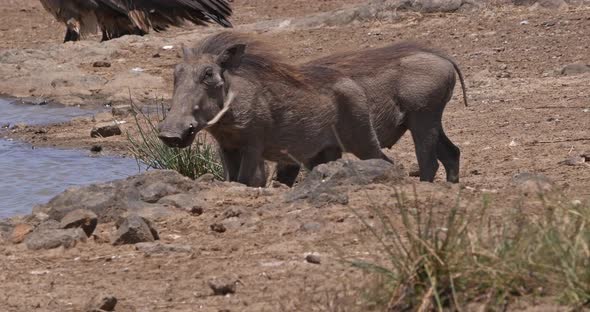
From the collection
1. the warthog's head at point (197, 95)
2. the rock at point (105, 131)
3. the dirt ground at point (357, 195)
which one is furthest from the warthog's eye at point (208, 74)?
the rock at point (105, 131)

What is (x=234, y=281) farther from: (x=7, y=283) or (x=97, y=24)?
(x=97, y=24)

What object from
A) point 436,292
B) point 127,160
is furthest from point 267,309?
point 127,160

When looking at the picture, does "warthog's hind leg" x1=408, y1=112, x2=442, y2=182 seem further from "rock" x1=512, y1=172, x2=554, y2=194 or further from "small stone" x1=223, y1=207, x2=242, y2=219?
"small stone" x1=223, y1=207, x2=242, y2=219

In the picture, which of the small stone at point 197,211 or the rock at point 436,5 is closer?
the small stone at point 197,211

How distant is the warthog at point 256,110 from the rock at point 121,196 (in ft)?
0.74

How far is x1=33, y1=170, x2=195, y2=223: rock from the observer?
6.71 metres

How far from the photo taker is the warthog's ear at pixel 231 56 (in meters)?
7.42

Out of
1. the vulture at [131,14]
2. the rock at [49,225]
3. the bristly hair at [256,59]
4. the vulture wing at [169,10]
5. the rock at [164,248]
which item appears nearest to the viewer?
the rock at [164,248]

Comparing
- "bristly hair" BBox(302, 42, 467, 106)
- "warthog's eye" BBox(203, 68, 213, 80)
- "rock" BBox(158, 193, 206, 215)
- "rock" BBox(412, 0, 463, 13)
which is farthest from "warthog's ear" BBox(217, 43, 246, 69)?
"rock" BBox(412, 0, 463, 13)

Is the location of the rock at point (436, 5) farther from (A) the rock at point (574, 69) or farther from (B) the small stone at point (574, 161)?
(B) the small stone at point (574, 161)

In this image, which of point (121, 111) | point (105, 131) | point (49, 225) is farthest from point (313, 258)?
point (121, 111)

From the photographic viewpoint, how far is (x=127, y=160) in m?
10.9

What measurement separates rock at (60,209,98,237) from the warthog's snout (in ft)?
2.57

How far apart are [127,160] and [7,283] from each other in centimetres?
526
